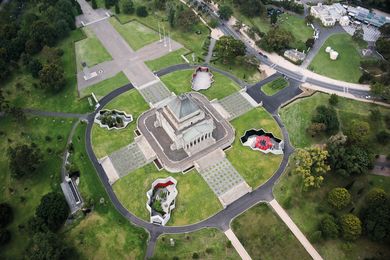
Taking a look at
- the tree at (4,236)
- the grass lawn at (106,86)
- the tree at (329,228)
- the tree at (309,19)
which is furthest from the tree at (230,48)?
the tree at (4,236)

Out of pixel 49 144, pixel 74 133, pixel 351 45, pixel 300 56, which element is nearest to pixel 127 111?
pixel 74 133

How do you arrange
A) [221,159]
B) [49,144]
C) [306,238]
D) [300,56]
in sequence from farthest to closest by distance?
[300,56] < [49,144] < [221,159] < [306,238]

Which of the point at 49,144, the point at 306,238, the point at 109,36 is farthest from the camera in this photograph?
the point at 109,36

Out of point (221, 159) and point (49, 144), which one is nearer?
point (221, 159)

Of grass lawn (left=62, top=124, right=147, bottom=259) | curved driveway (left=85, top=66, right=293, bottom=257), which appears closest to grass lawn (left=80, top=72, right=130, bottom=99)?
curved driveway (left=85, top=66, right=293, bottom=257)

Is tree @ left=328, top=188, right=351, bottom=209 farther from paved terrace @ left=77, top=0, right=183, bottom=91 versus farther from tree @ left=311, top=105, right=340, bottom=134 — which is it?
paved terrace @ left=77, top=0, right=183, bottom=91

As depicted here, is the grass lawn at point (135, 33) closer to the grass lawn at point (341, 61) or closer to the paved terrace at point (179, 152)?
the paved terrace at point (179, 152)

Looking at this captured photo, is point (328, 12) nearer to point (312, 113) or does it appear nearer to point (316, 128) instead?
point (312, 113)

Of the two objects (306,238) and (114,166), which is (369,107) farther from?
(114,166)
